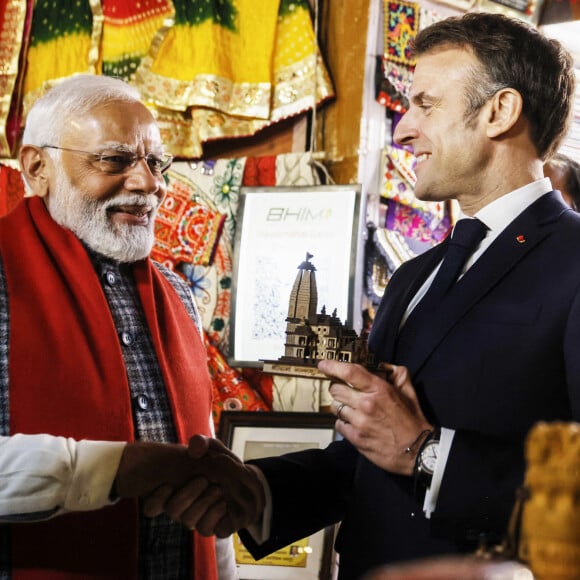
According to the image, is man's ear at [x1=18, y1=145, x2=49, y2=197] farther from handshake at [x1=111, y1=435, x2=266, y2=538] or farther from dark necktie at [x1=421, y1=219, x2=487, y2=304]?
dark necktie at [x1=421, y1=219, x2=487, y2=304]

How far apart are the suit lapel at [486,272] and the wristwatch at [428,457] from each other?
0.19 meters

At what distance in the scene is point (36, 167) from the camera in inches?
93.7

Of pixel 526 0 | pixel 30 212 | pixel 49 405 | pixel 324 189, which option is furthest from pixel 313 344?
pixel 526 0

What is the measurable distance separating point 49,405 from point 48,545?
33cm

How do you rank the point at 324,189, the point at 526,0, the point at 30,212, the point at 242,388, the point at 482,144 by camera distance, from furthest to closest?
the point at 526,0, the point at 242,388, the point at 324,189, the point at 30,212, the point at 482,144

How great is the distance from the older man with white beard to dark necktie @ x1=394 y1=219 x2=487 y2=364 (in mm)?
588

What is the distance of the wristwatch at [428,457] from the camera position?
5.40 ft

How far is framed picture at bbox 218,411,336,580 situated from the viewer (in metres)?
3.21

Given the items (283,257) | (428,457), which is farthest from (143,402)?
(283,257)

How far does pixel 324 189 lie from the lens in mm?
3434

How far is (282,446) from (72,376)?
4.71 feet

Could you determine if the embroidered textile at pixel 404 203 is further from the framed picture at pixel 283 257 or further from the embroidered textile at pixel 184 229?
the embroidered textile at pixel 184 229

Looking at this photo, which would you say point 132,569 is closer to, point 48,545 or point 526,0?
point 48,545

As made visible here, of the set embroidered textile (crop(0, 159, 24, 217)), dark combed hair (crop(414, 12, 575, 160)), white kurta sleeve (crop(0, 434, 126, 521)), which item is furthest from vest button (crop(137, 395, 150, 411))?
embroidered textile (crop(0, 159, 24, 217))
